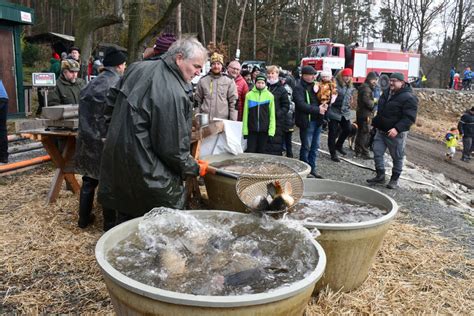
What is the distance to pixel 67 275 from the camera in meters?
3.80

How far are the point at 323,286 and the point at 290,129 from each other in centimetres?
492

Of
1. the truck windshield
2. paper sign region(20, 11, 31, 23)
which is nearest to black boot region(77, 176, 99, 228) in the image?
paper sign region(20, 11, 31, 23)

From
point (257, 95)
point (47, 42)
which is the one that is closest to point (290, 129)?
point (257, 95)

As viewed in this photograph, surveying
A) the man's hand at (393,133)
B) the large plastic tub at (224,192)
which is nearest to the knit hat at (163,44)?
the large plastic tub at (224,192)

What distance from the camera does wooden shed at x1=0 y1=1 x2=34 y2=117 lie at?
1193 cm

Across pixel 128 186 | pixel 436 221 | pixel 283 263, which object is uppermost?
pixel 128 186

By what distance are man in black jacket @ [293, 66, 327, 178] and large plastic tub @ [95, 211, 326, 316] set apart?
203 inches

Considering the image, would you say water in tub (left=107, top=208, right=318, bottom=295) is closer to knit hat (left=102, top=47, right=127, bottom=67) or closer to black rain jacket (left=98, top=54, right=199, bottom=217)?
black rain jacket (left=98, top=54, right=199, bottom=217)

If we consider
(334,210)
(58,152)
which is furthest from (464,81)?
(58,152)

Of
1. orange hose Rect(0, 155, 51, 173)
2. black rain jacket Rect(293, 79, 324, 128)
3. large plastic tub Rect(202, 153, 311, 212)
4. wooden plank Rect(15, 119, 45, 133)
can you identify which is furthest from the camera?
black rain jacket Rect(293, 79, 324, 128)

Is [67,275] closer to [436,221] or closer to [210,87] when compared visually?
[210,87]

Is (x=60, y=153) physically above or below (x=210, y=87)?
below

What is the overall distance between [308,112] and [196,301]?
5657 millimetres

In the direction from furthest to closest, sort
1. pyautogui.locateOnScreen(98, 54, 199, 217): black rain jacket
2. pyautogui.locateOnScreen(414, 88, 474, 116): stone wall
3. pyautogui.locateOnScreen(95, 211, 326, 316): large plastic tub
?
1. pyautogui.locateOnScreen(414, 88, 474, 116): stone wall
2. pyautogui.locateOnScreen(98, 54, 199, 217): black rain jacket
3. pyautogui.locateOnScreen(95, 211, 326, 316): large plastic tub
